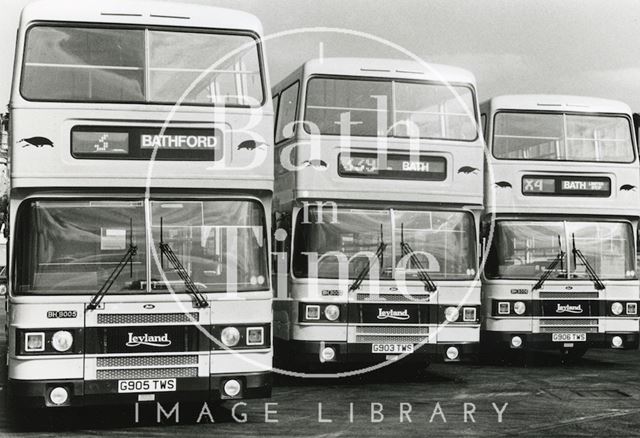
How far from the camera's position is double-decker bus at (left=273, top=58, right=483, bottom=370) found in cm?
1343

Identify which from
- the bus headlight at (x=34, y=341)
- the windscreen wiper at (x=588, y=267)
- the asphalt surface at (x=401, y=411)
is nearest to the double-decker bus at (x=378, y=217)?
the asphalt surface at (x=401, y=411)

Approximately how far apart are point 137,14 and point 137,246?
235 centimetres

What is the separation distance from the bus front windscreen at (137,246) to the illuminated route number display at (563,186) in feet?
22.3

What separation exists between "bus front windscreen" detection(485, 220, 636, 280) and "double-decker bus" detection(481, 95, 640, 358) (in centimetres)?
2

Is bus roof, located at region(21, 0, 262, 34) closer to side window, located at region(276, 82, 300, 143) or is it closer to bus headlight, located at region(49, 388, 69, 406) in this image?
side window, located at region(276, 82, 300, 143)

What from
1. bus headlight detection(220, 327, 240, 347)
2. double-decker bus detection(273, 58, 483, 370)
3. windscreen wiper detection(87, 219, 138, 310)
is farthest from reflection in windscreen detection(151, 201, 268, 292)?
double-decker bus detection(273, 58, 483, 370)

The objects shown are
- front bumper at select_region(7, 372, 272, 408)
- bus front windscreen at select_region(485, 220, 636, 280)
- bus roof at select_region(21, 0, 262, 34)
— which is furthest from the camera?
bus front windscreen at select_region(485, 220, 636, 280)

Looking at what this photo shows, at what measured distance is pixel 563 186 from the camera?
1600 cm

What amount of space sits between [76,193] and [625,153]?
9.41 m

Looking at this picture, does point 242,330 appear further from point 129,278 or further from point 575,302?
point 575,302

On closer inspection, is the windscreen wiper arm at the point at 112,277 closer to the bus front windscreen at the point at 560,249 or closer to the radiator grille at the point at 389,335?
the radiator grille at the point at 389,335

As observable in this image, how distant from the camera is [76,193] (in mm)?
9938

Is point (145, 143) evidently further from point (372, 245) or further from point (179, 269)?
point (372, 245)

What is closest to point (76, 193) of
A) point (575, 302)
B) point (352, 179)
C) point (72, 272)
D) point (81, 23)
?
point (72, 272)
